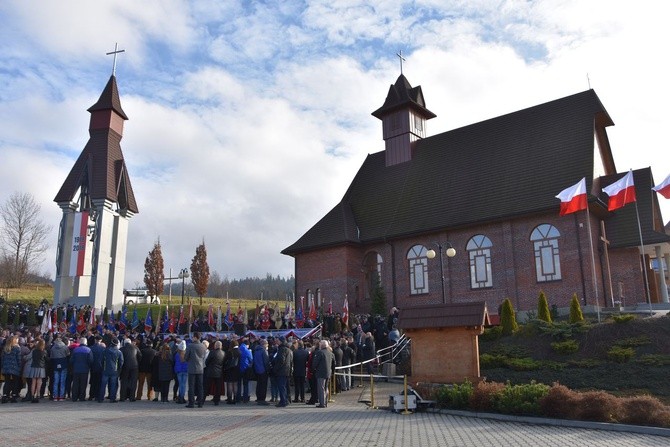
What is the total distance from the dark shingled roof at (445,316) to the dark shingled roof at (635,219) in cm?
1722

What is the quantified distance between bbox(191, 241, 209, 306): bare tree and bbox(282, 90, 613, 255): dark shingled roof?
33.9 m

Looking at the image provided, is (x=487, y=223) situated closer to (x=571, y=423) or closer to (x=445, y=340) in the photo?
(x=445, y=340)

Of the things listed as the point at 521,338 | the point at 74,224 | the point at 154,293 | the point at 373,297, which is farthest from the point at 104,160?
the point at 521,338

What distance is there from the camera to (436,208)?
33438mm

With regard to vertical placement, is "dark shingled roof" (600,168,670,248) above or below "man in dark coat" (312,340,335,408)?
above

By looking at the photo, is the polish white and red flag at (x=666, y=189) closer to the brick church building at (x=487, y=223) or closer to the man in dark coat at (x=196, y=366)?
the brick church building at (x=487, y=223)

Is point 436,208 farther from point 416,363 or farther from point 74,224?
point 74,224

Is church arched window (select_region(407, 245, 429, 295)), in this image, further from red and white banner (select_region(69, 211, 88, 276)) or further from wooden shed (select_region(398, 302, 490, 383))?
red and white banner (select_region(69, 211, 88, 276))

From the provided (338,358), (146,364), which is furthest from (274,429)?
→ (338,358)

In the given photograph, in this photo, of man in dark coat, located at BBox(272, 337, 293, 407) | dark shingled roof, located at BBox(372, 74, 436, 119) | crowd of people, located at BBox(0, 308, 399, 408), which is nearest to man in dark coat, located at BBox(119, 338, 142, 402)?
crowd of people, located at BBox(0, 308, 399, 408)

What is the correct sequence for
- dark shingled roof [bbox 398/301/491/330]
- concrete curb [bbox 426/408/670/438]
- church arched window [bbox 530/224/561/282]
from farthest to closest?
church arched window [bbox 530/224/561/282] → dark shingled roof [bbox 398/301/491/330] → concrete curb [bbox 426/408/670/438]

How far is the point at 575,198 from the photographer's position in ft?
79.5

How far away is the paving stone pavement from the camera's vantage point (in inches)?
378

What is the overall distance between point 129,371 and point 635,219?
24.8 metres
